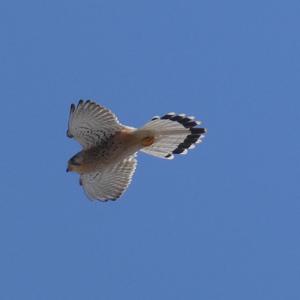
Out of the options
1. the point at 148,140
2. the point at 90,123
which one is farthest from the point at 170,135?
the point at 90,123

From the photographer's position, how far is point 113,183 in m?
23.8

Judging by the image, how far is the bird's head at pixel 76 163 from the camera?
22.9 metres

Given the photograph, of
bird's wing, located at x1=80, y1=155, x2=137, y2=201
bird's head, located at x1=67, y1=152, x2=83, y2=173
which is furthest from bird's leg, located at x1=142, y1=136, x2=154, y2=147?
bird's head, located at x1=67, y1=152, x2=83, y2=173

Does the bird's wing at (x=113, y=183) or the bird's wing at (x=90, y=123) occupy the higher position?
the bird's wing at (x=90, y=123)

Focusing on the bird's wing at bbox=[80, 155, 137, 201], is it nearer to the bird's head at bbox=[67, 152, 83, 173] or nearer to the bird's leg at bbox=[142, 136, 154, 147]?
the bird's head at bbox=[67, 152, 83, 173]

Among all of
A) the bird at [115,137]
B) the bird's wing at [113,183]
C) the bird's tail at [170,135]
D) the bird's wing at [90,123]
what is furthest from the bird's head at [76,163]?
the bird's tail at [170,135]

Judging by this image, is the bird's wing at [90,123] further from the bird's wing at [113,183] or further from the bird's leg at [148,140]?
the bird's wing at [113,183]

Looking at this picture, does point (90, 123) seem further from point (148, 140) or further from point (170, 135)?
point (170, 135)

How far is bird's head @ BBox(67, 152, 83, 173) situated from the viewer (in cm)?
2291

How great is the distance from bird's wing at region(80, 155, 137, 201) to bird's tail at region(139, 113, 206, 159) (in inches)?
23.1

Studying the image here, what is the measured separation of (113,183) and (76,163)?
42.8 inches

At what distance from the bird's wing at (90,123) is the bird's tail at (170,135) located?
22.9 inches

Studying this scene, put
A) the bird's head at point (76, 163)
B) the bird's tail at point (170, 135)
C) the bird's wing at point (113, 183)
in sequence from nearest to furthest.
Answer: the bird's tail at point (170, 135) < the bird's head at point (76, 163) < the bird's wing at point (113, 183)

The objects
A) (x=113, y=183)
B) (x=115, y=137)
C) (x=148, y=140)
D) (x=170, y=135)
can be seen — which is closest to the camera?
(x=115, y=137)
